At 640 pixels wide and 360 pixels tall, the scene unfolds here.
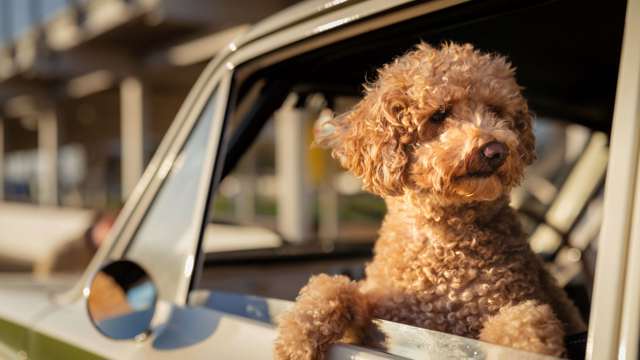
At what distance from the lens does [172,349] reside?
1837 mm

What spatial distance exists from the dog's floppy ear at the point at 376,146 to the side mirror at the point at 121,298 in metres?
0.62

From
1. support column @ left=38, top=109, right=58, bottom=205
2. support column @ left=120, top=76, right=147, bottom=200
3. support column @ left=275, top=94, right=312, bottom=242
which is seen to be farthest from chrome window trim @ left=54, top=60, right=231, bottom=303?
support column @ left=38, top=109, right=58, bottom=205

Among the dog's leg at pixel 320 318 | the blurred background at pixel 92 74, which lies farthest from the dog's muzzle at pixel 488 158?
the blurred background at pixel 92 74

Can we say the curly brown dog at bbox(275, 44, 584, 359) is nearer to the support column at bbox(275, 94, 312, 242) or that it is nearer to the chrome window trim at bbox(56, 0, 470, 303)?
the chrome window trim at bbox(56, 0, 470, 303)

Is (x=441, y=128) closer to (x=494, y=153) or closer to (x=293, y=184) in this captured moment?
(x=494, y=153)

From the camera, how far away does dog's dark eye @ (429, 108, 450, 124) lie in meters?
1.67

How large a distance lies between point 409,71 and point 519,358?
0.73 meters

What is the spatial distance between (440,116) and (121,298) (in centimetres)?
94

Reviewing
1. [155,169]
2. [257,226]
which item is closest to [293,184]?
[257,226]

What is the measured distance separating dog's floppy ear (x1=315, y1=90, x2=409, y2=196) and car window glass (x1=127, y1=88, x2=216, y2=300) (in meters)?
0.51

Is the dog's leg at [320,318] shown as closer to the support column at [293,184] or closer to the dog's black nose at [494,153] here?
the dog's black nose at [494,153]

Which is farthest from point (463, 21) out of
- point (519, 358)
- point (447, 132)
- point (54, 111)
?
point (54, 111)

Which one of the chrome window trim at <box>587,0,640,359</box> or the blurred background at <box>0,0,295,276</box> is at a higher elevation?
the blurred background at <box>0,0,295,276</box>

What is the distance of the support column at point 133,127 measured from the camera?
18.9 meters
